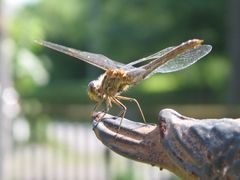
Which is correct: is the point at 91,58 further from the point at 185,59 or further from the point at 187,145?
the point at 187,145

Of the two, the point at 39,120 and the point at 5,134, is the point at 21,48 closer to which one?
the point at 39,120

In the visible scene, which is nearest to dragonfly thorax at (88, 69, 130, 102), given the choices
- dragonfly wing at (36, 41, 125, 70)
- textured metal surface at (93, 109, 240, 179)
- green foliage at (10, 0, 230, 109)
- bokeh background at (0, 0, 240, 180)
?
dragonfly wing at (36, 41, 125, 70)

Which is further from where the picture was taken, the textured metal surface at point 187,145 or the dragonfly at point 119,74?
the dragonfly at point 119,74

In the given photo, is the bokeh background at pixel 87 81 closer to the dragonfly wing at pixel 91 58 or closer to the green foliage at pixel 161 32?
the green foliage at pixel 161 32

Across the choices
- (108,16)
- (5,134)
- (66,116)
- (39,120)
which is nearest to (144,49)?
(108,16)

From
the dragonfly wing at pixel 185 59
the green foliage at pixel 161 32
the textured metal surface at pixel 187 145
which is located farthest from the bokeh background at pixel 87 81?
the textured metal surface at pixel 187 145

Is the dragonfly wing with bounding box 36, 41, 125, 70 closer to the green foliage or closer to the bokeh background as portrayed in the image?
the bokeh background

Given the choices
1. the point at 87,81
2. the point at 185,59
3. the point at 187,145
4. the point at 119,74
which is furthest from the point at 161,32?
the point at 187,145

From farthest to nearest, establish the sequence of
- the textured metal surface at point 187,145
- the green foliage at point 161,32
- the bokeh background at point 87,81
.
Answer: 1. the green foliage at point 161,32
2. the bokeh background at point 87,81
3. the textured metal surface at point 187,145
